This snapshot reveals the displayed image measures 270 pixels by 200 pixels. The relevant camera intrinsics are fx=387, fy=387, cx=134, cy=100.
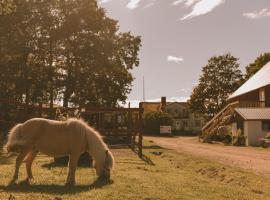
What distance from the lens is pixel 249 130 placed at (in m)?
42.5

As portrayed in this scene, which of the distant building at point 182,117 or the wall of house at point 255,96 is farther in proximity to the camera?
the distant building at point 182,117

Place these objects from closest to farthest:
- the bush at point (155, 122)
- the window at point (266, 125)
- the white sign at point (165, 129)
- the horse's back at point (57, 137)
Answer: the horse's back at point (57, 137), the window at point (266, 125), the white sign at point (165, 129), the bush at point (155, 122)

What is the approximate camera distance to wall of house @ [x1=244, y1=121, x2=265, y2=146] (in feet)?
138

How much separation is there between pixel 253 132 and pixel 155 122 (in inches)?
1293

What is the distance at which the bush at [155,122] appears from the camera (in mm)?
74000

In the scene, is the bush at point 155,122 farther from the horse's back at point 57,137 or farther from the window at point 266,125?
the horse's back at point 57,137

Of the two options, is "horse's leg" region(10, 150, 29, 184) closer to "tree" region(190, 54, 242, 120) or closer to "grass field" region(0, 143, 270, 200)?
"grass field" region(0, 143, 270, 200)

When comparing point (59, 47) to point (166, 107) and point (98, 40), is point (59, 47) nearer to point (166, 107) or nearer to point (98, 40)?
point (98, 40)

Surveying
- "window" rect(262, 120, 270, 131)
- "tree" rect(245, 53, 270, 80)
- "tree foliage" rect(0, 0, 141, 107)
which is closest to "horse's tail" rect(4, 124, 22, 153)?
"tree foliage" rect(0, 0, 141, 107)

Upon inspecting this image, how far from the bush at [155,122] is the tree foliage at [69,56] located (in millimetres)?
25964

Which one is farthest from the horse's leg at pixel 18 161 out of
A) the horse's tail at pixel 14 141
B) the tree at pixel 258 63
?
the tree at pixel 258 63

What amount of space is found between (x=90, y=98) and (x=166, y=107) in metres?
49.6

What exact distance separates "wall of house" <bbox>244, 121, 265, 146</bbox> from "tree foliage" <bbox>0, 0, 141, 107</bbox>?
1554 cm

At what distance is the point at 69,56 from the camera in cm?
4697
